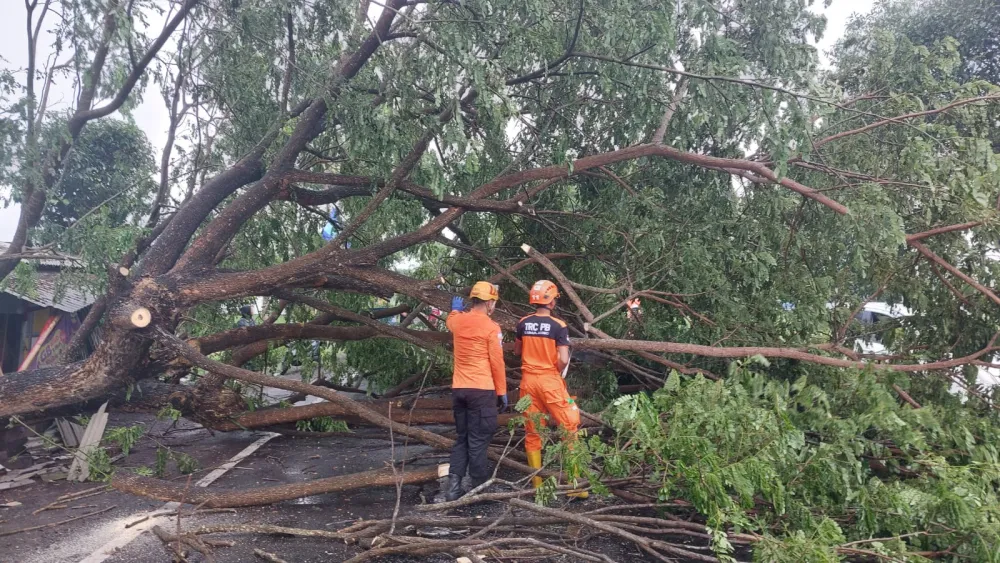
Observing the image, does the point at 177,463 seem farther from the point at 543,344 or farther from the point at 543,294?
the point at 543,294

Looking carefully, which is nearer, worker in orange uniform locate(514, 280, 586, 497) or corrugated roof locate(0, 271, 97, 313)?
worker in orange uniform locate(514, 280, 586, 497)

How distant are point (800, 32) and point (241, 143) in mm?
5014

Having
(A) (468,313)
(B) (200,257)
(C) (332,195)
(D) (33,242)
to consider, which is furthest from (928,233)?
(D) (33,242)

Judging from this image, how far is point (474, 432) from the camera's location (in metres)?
4.41

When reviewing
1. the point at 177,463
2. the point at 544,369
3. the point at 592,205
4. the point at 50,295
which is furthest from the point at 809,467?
the point at 50,295

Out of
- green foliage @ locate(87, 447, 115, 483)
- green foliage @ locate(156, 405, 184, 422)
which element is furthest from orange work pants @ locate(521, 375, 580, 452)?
green foliage @ locate(87, 447, 115, 483)

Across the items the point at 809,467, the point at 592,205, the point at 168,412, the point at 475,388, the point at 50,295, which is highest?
the point at 592,205

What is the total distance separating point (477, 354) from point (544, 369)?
475 millimetres

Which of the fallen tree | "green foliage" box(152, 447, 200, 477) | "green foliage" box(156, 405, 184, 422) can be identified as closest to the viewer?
the fallen tree

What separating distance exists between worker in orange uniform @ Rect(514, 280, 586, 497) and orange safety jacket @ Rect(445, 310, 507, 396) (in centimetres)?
21

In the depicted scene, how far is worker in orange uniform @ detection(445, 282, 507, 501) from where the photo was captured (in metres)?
4.39

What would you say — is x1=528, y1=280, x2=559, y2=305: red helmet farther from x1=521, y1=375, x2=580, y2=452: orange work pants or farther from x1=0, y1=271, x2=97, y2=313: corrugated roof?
x1=0, y1=271, x2=97, y2=313: corrugated roof

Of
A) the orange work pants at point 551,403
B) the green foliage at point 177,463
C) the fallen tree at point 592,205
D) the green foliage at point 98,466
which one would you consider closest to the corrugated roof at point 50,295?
the fallen tree at point 592,205

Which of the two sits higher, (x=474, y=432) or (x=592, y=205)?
(x=592, y=205)
